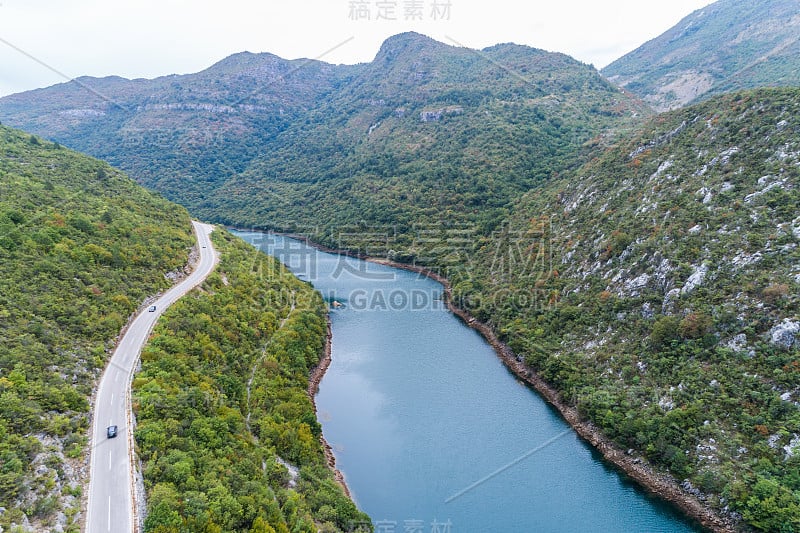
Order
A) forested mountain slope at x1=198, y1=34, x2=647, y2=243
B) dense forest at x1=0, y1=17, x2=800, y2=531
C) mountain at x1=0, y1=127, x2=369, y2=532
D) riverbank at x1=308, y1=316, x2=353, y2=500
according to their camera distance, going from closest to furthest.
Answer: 1. mountain at x1=0, y1=127, x2=369, y2=532
2. dense forest at x1=0, y1=17, x2=800, y2=531
3. riverbank at x1=308, y1=316, x2=353, y2=500
4. forested mountain slope at x1=198, y1=34, x2=647, y2=243

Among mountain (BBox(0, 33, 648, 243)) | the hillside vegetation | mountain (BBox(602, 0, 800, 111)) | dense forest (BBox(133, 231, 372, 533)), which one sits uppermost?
mountain (BBox(602, 0, 800, 111))

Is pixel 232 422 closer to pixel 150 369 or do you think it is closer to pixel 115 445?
pixel 150 369

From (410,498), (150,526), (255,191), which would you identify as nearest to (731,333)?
(410,498)

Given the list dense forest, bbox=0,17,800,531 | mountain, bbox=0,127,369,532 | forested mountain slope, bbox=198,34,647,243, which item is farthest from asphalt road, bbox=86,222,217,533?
forested mountain slope, bbox=198,34,647,243

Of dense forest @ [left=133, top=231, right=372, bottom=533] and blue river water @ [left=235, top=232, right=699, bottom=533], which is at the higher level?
dense forest @ [left=133, top=231, right=372, bottom=533]

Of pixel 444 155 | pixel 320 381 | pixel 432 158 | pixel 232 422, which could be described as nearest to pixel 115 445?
pixel 232 422

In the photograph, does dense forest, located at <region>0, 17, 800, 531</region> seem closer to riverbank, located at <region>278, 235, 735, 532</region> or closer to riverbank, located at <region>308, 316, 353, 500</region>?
riverbank, located at <region>278, 235, 735, 532</region>
